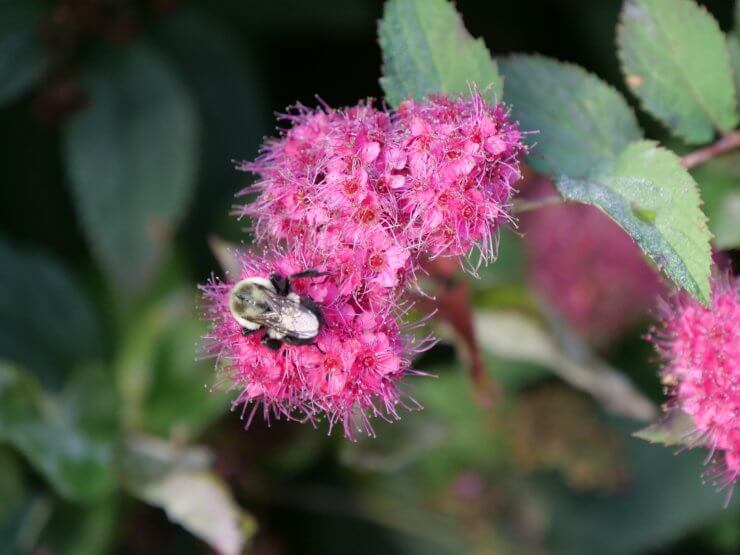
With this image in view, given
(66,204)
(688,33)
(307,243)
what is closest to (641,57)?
(688,33)

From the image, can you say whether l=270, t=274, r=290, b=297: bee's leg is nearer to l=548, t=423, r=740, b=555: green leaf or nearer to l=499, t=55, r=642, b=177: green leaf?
l=499, t=55, r=642, b=177: green leaf

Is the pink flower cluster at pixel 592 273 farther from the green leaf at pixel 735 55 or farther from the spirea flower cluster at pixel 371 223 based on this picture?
the spirea flower cluster at pixel 371 223

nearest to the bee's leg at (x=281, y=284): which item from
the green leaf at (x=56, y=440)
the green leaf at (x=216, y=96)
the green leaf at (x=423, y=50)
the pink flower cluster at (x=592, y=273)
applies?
the green leaf at (x=423, y=50)

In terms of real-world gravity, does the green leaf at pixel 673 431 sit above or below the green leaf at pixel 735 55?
below

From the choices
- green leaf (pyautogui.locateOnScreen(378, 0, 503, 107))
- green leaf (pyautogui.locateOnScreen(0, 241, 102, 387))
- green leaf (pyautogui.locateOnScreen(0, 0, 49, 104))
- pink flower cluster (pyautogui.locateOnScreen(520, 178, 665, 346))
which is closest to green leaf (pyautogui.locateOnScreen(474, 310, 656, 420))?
pink flower cluster (pyautogui.locateOnScreen(520, 178, 665, 346))

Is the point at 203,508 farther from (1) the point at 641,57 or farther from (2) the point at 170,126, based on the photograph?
(1) the point at 641,57

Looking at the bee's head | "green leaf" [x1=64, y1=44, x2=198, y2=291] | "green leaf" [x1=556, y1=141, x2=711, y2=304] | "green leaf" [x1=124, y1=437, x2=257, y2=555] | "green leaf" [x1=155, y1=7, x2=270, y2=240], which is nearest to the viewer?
"green leaf" [x1=556, y1=141, x2=711, y2=304]
